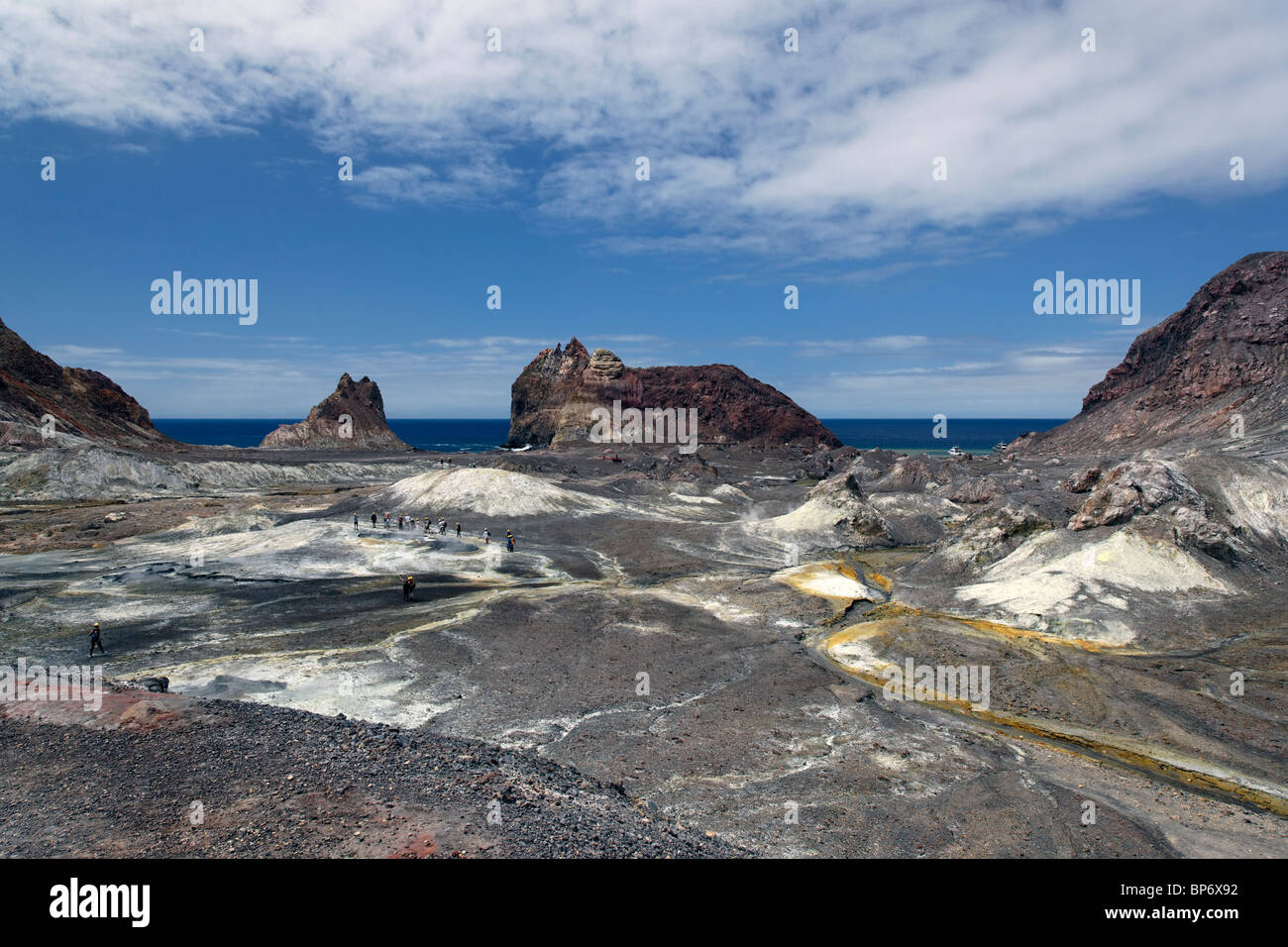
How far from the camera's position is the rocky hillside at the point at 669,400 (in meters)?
142

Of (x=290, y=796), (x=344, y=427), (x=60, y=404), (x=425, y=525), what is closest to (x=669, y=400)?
(x=344, y=427)

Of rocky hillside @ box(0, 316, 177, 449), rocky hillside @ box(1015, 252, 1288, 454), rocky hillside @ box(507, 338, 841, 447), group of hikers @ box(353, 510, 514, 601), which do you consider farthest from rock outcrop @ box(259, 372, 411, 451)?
rocky hillside @ box(1015, 252, 1288, 454)

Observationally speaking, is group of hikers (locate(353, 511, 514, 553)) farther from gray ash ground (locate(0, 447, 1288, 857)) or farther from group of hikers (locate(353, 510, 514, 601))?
gray ash ground (locate(0, 447, 1288, 857))

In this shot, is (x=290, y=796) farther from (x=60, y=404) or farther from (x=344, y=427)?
(x=344, y=427)

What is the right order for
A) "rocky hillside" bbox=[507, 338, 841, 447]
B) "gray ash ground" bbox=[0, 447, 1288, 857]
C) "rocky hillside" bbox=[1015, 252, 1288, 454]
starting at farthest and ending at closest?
"rocky hillside" bbox=[507, 338, 841, 447] < "rocky hillside" bbox=[1015, 252, 1288, 454] < "gray ash ground" bbox=[0, 447, 1288, 857]

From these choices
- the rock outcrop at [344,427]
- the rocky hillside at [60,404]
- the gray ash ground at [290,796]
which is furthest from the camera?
the rock outcrop at [344,427]

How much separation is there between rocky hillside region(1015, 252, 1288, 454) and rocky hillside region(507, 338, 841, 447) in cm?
4996

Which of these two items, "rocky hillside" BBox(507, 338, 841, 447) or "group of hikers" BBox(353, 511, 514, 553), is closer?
"group of hikers" BBox(353, 511, 514, 553)

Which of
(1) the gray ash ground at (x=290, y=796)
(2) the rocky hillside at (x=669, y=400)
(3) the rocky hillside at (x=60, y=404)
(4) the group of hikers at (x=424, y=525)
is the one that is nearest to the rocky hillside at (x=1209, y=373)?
(2) the rocky hillside at (x=669, y=400)

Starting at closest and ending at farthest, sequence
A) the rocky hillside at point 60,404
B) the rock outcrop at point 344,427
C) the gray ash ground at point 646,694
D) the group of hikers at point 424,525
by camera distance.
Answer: the gray ash ground at point 646,694 → the group of hikers at point 424,525 → the rocky hillside at point 60,404 → the rock outcrop at point 344,427

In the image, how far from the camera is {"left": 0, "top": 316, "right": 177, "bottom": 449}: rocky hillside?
8074cm

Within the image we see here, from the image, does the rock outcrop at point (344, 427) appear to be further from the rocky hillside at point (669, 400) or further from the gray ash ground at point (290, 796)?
A: the gray ash ground at point (290, 796)

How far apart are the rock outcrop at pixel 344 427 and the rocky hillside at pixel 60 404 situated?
24666mm
